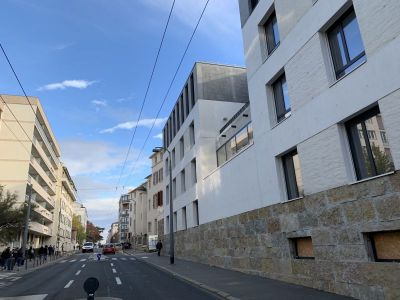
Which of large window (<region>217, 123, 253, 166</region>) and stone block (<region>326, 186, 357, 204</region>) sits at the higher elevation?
large window (<region>217, 123, 253, 166</region>)

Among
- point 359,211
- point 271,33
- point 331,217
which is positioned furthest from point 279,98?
point 359,211

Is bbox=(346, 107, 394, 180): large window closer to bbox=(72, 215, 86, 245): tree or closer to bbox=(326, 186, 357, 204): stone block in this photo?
bbox=(326, 186, 357, 204): stone block

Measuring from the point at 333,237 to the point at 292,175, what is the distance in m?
3.52

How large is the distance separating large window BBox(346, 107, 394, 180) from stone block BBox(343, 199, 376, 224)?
82cm

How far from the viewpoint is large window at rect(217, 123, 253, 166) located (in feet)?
57.5

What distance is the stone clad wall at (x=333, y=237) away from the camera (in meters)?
8.31

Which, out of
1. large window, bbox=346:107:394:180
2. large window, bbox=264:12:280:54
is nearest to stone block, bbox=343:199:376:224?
large window, bbox=346:107:394:180

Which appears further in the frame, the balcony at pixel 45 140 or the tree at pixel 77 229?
the tree at pixel 77 229

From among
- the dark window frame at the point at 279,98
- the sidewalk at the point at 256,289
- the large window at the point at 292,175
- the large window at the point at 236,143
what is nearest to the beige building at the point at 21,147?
the large window at the point at 236,143

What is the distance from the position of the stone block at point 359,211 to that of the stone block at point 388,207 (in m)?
0.22

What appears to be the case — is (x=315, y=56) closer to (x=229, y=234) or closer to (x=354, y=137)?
(x=354, y=137)

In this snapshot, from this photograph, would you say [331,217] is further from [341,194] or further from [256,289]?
[256,289]

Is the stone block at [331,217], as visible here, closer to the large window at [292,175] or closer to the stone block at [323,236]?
the stone block at [323,236]

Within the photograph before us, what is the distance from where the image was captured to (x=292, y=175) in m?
13.2
